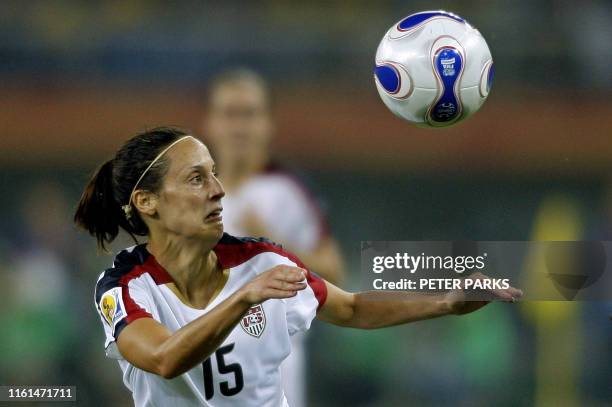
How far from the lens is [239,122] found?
3.67 metres

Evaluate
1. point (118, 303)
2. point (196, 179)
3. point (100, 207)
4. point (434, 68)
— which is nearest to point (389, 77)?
point (434, 68)

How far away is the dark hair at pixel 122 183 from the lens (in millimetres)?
2324

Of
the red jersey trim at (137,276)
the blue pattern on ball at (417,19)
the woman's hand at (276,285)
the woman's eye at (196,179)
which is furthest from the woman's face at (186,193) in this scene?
the blue pattern on ball at (417,19)

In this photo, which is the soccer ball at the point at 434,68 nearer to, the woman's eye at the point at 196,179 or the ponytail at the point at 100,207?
the woman's eye at the point at 196,179

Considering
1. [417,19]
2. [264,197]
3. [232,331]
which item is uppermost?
[417,19]

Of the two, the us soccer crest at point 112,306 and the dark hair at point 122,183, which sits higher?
the dark hair at point 122,183

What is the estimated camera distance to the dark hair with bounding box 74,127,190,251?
7.63 ft

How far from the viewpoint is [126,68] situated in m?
3.92

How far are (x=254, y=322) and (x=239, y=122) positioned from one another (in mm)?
1516

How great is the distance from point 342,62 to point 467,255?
1086 mm

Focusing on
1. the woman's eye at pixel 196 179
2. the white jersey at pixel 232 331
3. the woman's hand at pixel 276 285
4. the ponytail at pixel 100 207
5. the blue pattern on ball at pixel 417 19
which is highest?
the blue pattern on ball at pixel 417 19

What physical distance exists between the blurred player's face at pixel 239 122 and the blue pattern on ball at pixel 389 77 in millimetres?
963

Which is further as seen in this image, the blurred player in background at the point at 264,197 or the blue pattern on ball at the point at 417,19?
the blurred player in background at the point at 264,197

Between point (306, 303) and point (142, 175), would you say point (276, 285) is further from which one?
point (142, 175)
